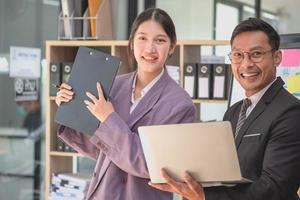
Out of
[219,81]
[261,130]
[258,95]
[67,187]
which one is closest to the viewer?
[261,130]

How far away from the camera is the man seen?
146 cm

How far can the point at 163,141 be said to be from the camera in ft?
4.81

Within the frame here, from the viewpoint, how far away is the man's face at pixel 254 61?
160 cm

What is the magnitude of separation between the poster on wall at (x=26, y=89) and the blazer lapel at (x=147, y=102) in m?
2.84

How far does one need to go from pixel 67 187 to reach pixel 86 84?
206 centimetres

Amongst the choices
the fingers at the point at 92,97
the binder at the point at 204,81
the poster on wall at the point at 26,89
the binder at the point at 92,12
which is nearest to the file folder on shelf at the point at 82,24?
the binder at the point at 92,12

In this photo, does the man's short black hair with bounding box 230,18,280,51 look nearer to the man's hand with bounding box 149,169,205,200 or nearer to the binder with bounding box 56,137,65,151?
the man's hand with bounding box 149,169,205,200

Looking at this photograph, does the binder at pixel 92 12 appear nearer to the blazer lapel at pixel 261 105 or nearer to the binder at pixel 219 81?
the binder at pixel 219 81

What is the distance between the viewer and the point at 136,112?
1827mm

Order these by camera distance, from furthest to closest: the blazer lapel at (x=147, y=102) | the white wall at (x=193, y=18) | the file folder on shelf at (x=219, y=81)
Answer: the white wall at (x=193, y=18) → the file folder on shelf at (x=219, y=81) → the blazer lapel at (x=147, y=102)

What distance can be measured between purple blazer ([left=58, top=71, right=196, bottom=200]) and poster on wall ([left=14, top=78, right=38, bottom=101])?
2662 mm

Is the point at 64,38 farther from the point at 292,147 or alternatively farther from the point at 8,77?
the point at 292,147

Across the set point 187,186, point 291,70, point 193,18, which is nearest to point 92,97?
point 187,186

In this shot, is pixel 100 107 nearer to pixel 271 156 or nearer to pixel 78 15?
pixel 271 156
